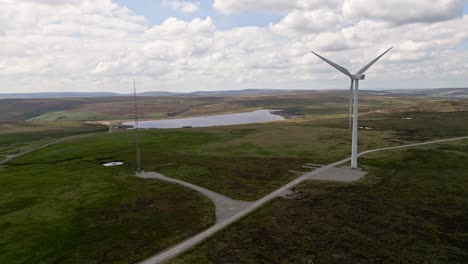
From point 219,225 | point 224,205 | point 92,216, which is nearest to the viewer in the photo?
point 219,225

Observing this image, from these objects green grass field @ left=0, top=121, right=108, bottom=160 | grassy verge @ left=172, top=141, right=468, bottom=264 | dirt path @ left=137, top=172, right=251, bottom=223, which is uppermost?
green grass field @ left=0, top=121, right=108, bottom=160

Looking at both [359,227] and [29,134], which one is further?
[29,134]

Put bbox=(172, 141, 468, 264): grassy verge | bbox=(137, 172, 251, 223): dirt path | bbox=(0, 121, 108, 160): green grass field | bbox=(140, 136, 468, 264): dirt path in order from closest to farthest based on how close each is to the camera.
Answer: bbox=(140, 136, 468, 264): dirt path, bbox=(172, 141, 468, 264): grassy verge, bbox=(137, 172, 251, 223): dirt path, bbox=(0, 121, 108, 160): green grass field

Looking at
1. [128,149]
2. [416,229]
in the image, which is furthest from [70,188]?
[416,229]

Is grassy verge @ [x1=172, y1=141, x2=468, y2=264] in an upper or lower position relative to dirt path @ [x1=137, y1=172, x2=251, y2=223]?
lower

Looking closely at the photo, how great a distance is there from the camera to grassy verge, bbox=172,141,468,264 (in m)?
36.4

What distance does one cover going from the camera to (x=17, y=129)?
7151 inches

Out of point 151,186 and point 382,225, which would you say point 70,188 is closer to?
point 151,186

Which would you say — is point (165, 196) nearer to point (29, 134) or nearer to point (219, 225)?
point (219, 225)

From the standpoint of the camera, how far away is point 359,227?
1726 inches

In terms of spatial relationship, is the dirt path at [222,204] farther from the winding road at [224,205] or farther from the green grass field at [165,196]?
the green grass field at [165,196]

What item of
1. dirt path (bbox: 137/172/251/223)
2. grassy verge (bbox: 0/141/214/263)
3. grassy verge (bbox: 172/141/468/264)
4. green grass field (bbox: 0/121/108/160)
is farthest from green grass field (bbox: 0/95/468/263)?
green grass field (bbox: 0/121/108/160)

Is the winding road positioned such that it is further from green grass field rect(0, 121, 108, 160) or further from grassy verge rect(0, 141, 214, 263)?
green grass field rect(0, 121, 108, 160)

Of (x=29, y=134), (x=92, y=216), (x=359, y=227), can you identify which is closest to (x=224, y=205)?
(x=92, y=216)
